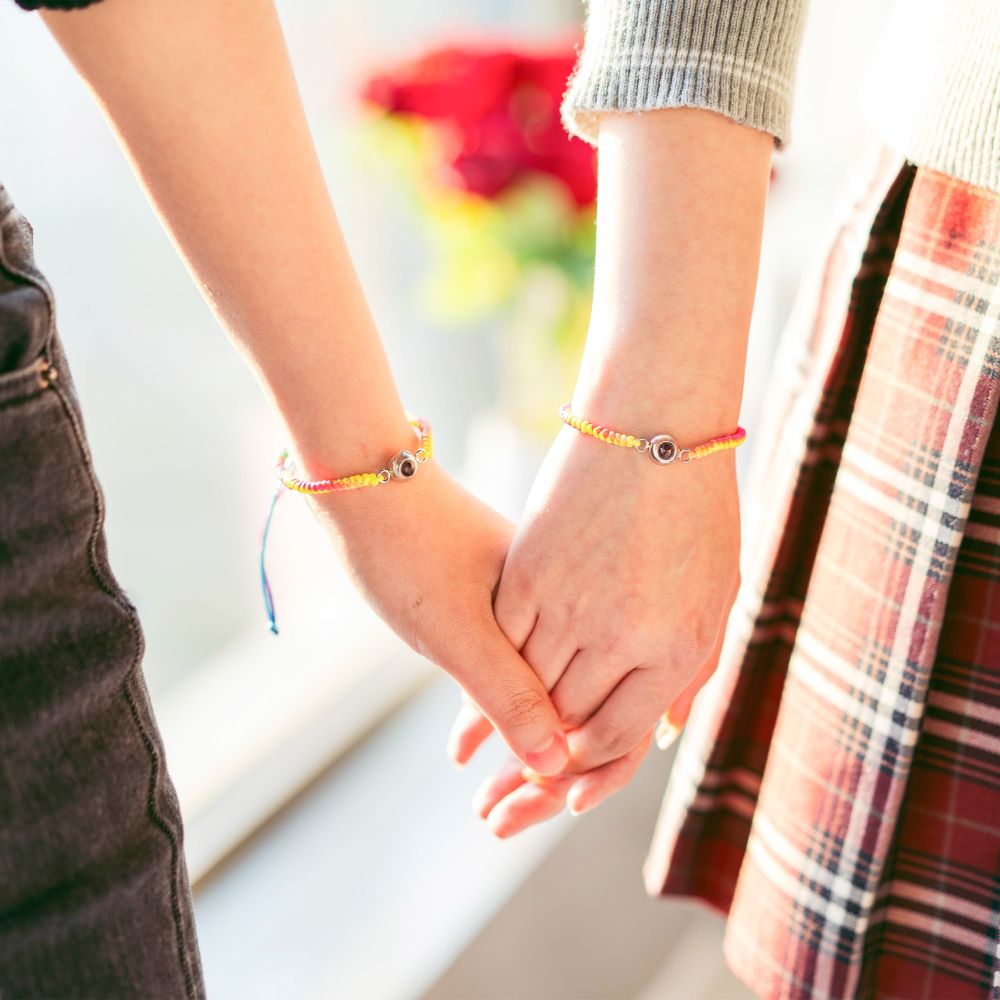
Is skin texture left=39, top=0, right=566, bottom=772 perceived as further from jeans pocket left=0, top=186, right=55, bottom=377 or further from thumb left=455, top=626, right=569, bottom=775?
jeans pocket left=0, top=186, right=55, bottom=377

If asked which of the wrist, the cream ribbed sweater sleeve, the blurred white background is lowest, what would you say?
the blurred white background

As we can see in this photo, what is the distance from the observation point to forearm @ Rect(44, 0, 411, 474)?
0.49 metres

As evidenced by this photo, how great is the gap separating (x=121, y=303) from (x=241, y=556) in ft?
1.02

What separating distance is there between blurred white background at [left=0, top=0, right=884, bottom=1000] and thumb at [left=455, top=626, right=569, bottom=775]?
0.45 m

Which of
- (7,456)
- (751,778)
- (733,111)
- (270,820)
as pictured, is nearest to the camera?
(7,456)

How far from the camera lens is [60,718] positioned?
16.2 inches

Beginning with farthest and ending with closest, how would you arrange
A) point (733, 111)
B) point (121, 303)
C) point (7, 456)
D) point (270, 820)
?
point (270, 820), point (121, 303), point (733, 111), point (7, 456)

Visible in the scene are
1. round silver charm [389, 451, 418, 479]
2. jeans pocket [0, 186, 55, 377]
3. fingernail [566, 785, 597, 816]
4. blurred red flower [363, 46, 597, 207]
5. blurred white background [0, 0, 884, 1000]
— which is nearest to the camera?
jeans pocket [0, 186, 55, 377]

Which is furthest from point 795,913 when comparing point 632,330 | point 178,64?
point 178,64

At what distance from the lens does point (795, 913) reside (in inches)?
26.0

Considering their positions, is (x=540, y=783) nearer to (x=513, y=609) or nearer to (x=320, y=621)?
(x=513, y=609)

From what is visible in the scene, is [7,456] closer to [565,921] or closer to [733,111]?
[733,111]

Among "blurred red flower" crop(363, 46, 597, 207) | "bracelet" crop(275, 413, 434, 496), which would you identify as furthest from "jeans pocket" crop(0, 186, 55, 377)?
"blurred red flower" crop(363, 46, 597, 207)

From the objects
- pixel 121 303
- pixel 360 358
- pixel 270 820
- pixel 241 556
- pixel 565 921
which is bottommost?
pixel 565 921
